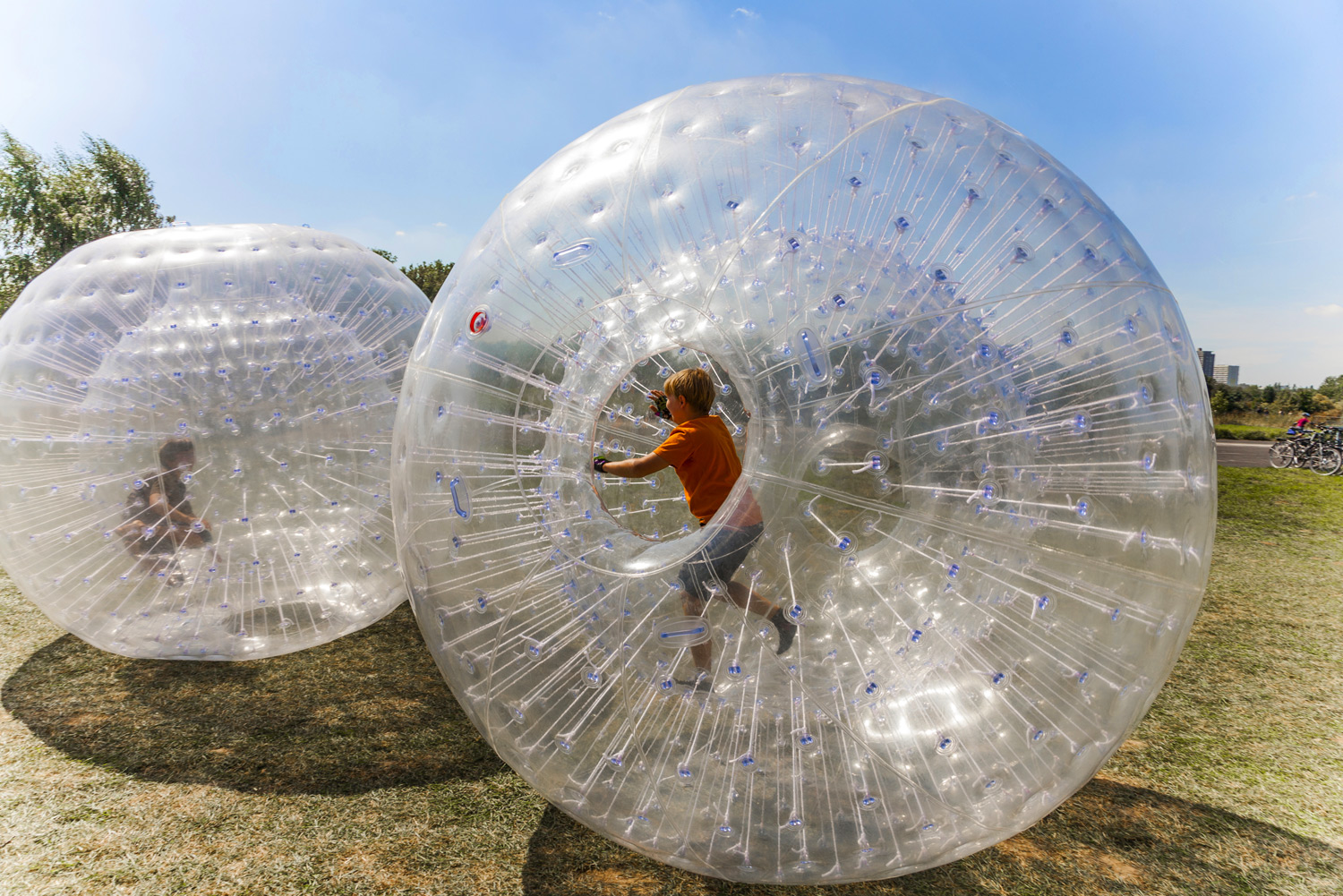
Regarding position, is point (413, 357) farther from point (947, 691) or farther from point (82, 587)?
point (82, 587)

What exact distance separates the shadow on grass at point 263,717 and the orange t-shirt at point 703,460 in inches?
57.2

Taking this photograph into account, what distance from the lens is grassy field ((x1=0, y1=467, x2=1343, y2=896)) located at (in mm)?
2330

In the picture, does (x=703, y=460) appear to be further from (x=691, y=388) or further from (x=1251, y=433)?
(x=1251, y=433)

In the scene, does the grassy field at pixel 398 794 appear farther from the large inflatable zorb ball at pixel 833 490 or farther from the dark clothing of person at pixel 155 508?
the dark clothing of person at pixel 155 508

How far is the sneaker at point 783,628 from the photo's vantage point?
5.88ft

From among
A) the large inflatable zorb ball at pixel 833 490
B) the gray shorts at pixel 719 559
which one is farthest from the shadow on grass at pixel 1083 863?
the gray shorts at pixel 719 559

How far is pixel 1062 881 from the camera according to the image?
7.69 ft

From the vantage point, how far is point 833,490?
5.84ft

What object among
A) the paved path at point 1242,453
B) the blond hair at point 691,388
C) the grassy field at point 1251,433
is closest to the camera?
the blond hair at point 691,388

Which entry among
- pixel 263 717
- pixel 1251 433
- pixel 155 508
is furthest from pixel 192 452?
pixel 1251 433

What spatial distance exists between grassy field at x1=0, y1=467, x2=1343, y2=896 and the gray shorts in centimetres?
109

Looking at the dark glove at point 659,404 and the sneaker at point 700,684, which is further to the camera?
the dark glove at point 659,404

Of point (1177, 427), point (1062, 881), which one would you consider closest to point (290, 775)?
point (1062, 881)

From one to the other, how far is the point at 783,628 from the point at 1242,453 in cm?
2296
